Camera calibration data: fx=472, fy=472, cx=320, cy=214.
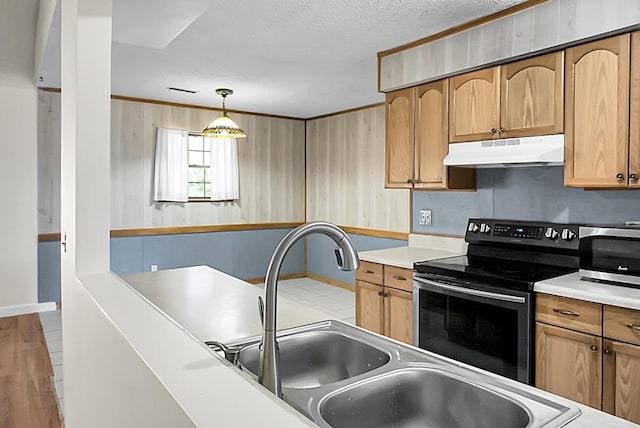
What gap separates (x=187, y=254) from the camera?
5.90 meters

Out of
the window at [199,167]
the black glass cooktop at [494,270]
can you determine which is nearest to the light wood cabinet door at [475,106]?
the black glass cooktop at [494,270]

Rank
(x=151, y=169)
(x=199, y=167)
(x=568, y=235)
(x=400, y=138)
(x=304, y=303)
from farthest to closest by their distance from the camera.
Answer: (x=199, y=167), (x=151, y=169), (x=304, y=303), (x=400, y=138), (x=568, y=235)

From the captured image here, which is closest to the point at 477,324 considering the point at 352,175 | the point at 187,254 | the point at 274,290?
the point at 274,290

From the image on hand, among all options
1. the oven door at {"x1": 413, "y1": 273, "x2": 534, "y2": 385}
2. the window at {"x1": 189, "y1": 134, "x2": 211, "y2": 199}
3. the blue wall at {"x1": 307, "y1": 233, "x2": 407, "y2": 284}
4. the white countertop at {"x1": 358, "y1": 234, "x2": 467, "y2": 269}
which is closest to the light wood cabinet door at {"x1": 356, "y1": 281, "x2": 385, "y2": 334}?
the white countertop at {"x1": 358, "y1": 234, "x2": 467, "y2": 269}

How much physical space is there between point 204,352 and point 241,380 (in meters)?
0.17

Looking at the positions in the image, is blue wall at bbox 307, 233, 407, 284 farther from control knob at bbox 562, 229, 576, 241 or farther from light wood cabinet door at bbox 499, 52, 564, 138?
Result: light wood cabinet door at bbox 499, 52, 564, 138

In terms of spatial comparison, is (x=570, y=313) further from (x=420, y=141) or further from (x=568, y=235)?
(x=420, y=141)

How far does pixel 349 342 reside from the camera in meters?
1.52

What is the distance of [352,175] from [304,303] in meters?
1.80

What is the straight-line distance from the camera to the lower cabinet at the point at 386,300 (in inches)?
125

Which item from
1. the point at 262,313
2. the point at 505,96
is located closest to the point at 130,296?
the point at 262,313

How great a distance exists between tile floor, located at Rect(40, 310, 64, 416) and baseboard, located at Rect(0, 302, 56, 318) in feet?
0.33

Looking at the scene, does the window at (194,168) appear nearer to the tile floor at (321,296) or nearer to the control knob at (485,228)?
the tile floor at (321,296)

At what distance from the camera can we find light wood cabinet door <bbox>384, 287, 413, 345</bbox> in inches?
124
